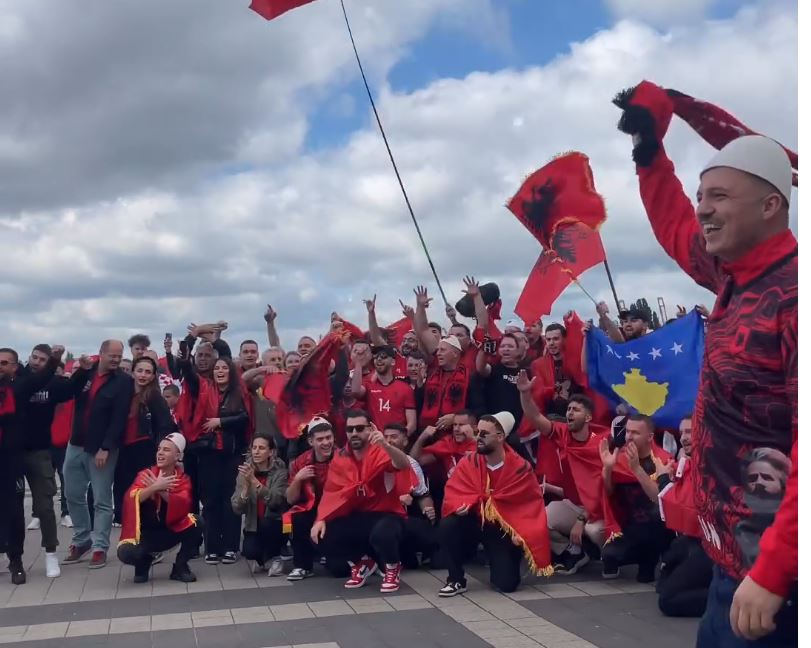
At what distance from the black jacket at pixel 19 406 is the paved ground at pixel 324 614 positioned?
3.93 ft

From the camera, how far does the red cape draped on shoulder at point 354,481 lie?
7.94 m

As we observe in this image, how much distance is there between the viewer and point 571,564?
8039 millimetres

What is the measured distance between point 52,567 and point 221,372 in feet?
7.50

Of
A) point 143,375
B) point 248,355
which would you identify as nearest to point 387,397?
point 248,355

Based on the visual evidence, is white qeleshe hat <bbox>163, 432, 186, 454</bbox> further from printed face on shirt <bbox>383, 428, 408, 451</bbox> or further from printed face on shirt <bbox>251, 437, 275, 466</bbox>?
printed face on shirt <bbox>383, 428, 408, 451</bbox>

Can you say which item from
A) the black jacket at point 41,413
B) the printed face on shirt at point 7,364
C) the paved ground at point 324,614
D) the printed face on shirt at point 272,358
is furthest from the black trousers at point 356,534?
the printed face on shirt at point 7,364

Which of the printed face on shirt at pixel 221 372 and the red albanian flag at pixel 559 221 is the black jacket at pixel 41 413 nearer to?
the printed face on shirt at pixel 221 372

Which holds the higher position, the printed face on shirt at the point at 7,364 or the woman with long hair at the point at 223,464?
the printed face on shirt at the point at 7,364

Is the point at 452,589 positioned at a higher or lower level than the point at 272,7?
lower

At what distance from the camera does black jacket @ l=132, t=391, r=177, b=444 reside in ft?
29.8

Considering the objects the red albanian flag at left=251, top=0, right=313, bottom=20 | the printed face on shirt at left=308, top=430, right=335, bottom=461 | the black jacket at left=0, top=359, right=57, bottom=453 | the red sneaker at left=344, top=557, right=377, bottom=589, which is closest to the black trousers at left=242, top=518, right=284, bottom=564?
the printed face on shirt at left=308, top=430, right=335, bottom=461

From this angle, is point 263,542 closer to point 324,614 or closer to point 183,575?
point 183,575

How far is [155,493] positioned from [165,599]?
95 cm

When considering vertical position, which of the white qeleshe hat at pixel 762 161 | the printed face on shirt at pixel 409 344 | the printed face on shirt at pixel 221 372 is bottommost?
the printed face on shirt at pixel 221 372
